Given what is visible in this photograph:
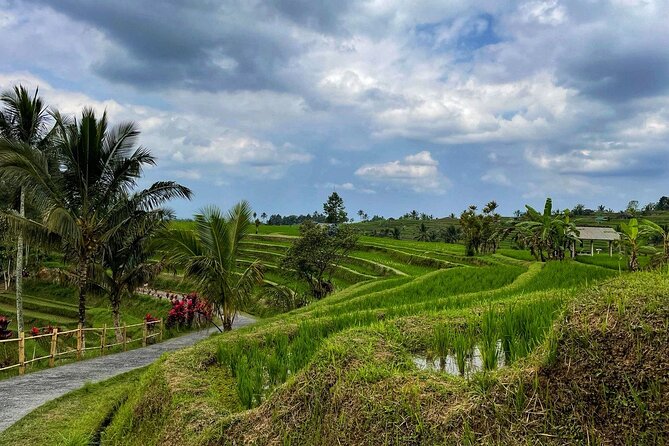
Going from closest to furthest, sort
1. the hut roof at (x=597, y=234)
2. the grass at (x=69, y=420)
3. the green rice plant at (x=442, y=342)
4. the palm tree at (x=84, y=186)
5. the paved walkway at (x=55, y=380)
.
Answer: the green rice plant at (x=442, y=342) < the grass at (x=69, y=420) < the paved walkway at (x=55, y=380) < the palm tree at (x=84, y=186) < the hut roof at (x=597, y=234)

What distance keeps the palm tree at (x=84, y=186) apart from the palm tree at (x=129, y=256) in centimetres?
36

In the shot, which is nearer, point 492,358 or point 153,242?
point 492,358

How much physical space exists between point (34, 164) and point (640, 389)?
48.8ft

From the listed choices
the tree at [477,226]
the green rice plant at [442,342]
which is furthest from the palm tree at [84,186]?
the tree at [477,226]

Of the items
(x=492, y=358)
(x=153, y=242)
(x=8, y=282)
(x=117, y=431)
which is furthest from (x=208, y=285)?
(x=8, y=282)

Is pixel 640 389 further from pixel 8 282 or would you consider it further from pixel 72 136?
pixel 8 282

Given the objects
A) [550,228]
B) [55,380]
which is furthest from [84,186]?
[550,228]

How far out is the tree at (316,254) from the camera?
95.5ft

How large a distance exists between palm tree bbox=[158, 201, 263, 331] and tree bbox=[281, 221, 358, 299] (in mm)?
14303

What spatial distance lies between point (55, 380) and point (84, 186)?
6.52 meters

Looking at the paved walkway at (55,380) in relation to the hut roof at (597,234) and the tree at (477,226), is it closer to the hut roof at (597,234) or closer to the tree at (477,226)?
the tree at (477,226)

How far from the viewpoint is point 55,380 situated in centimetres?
1026

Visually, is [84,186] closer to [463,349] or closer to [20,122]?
[20,122]

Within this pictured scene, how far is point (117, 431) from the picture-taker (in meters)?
5.39
